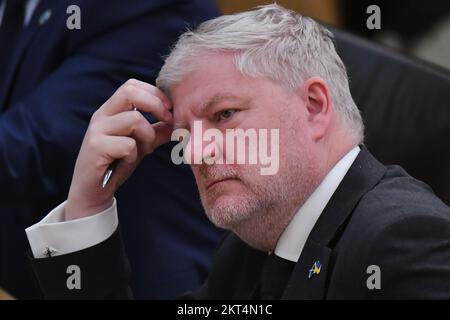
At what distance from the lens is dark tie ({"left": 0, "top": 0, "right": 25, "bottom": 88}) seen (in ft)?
4.40

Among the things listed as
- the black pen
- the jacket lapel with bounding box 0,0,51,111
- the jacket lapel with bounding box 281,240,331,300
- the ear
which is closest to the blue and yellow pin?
the jacket lapel with bounding box 281,240,331,300

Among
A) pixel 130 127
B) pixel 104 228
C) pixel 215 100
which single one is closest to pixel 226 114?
pixel 215 100

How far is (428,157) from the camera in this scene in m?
1.37

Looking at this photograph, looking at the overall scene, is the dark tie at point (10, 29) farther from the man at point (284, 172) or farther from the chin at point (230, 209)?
the chin at point (230, 209)

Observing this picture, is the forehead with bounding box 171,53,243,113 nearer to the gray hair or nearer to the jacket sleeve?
the gray hair

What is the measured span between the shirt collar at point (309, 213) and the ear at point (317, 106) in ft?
0.25

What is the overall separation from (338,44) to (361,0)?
5.47ft

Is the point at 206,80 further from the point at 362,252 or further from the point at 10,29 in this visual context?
the point at 10,29

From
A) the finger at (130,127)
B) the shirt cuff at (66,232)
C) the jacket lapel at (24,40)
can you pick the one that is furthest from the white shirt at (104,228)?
the jacket lapel at (24,40)

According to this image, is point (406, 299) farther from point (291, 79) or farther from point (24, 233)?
point (24, 233)

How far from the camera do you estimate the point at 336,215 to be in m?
1.09

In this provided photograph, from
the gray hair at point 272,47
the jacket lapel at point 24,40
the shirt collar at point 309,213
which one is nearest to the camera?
the gray hair at point 272,47

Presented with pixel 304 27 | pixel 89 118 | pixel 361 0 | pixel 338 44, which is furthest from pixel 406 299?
pixel 361 0

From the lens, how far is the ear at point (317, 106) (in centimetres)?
98
